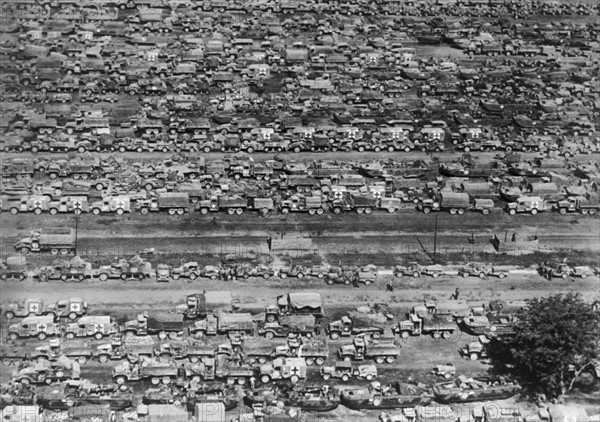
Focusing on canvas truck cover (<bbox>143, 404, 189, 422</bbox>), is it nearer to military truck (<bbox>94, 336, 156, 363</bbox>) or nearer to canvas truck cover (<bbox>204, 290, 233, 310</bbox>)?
military truck (<bbox>94, 336, 156, 363</bbox>)

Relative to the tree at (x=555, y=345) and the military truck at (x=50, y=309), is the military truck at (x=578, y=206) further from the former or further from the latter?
the military truck at (x=50, y=309)

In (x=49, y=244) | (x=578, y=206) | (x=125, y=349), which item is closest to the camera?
(x=125, y=349)

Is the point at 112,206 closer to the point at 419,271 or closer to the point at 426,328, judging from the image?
the point at 419,271

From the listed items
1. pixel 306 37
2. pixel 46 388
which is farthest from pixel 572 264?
pixel 306 37

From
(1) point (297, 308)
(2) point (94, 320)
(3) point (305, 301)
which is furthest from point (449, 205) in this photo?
(2) point (94, 320)

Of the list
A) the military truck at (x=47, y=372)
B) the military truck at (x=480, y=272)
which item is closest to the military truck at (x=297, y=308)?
the military truck at (x=480, y=272)

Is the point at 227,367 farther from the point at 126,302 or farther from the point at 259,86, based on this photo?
the point at 259,86
